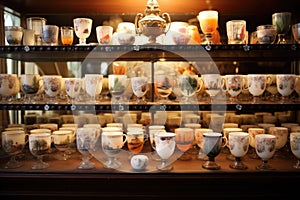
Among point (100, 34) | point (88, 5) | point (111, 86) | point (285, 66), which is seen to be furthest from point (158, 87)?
point (285, 66)

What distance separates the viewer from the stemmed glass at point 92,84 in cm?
132

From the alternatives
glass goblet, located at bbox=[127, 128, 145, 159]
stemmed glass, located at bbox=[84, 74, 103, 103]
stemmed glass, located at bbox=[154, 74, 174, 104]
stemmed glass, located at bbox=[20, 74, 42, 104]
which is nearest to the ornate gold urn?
stemmed glass, located at bbox=[154, 74, 174, 104]

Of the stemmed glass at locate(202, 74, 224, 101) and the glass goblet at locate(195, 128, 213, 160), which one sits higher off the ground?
the stemmed glass at locate(202, 74, 224, 101)

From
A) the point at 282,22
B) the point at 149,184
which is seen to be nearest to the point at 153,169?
the point at 149,184

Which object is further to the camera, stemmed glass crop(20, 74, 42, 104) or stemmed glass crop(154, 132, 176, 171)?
stemmed glass crop(20, 74, 42, 104)

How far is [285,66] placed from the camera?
1.79 m

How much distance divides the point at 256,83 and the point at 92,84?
671 millimetres

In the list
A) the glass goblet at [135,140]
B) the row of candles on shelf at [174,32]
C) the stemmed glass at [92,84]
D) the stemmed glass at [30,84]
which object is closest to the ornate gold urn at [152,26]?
the row of candles on shelf at [174,32]

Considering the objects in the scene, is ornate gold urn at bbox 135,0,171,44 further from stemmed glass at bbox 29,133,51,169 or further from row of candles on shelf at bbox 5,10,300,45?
stemmed glass at bbox 29,133,51,169

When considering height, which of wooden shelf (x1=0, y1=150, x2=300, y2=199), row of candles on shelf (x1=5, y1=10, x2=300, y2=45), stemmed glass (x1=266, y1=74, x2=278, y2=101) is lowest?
wooden shelf (x1=0, y1=150, x2=300, y2=199)

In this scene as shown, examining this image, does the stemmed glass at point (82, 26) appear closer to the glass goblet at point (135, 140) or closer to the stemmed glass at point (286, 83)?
the glass goblet at point (135, 140)

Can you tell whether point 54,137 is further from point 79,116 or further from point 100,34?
point 100,34

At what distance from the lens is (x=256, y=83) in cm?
131

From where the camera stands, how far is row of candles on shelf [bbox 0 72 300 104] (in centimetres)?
132
